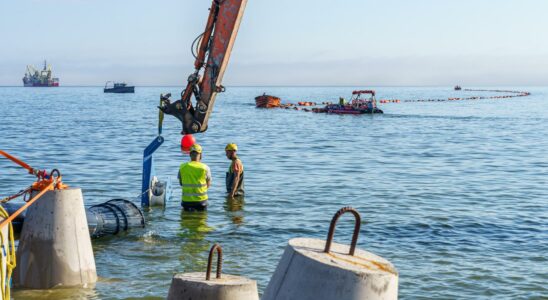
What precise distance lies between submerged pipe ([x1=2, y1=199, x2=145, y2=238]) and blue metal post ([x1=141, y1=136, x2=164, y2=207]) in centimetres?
192

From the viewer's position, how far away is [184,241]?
46.2 feet

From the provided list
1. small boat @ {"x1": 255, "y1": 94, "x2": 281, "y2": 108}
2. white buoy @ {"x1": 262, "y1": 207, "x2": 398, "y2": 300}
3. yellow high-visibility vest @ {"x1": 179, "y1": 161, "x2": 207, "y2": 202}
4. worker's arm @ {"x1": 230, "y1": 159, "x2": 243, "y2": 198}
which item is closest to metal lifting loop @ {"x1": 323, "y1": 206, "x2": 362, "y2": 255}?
white buoy @ {"x1": 262, "y1": 207, "x2": 398, "y2": 300}

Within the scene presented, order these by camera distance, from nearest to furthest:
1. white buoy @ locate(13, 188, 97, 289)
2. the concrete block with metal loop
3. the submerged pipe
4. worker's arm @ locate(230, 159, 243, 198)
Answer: the concrete block with metal loop
white buoy @ locate(13, 188, 97, 289)
the submerged pipe
worker's arm @ locate(230, 159, 243, 198)

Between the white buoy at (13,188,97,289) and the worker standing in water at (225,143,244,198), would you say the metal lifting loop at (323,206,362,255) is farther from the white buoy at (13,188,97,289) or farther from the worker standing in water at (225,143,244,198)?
the worker standing in water at (225,143,244,198)

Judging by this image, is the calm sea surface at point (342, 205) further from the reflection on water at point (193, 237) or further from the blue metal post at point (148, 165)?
the blue metal post at point (148, 165)

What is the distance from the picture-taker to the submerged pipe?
13352 mm

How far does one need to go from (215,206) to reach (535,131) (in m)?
44.3

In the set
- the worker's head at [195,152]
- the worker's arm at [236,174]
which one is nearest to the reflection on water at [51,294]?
the worker's head at [195,152]

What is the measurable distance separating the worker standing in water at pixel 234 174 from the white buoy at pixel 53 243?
6872 mm

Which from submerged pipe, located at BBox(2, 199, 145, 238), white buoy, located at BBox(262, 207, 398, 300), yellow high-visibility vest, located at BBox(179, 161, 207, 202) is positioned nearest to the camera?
white buoy, located at BBox(262, 207, 398, 300)

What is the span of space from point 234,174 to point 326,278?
11972 millimetres

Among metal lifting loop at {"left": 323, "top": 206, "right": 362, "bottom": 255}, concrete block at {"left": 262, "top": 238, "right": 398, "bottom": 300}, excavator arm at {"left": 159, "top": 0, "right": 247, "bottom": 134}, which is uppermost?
excavator arm at {"left": 159, "top": 0, "right": 247, "bottom": 134}

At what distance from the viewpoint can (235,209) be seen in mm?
17703

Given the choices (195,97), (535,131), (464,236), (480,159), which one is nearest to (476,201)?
(464,236)
